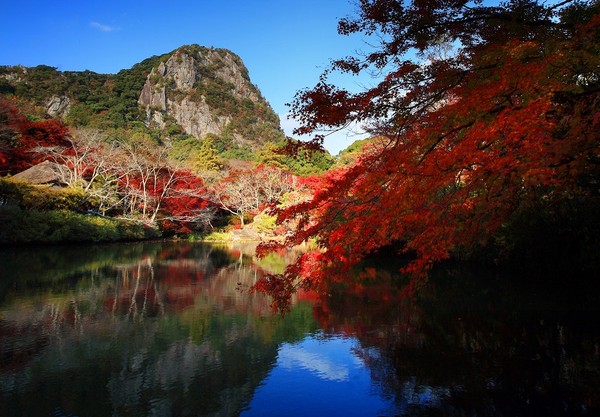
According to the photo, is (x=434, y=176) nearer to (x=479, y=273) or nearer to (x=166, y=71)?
(x=479, y=273)

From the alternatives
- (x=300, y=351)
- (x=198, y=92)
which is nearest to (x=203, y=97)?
(x=198, y=92)

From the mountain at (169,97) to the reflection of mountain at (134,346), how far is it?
43267mm

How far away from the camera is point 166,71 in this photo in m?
72.3

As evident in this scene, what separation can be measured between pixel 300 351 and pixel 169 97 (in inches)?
2704

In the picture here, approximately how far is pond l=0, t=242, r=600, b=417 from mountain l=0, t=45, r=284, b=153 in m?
44.5

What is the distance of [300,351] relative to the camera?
5.26 meters

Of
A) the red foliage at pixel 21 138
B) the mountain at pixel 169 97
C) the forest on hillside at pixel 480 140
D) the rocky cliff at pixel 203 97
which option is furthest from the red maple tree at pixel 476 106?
the rocky cliff at pixel 203 97

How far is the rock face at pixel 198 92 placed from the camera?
6500 centimetres

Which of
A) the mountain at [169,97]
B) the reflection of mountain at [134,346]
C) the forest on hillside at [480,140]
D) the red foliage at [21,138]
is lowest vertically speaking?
the reflection of mountain at [134,346]

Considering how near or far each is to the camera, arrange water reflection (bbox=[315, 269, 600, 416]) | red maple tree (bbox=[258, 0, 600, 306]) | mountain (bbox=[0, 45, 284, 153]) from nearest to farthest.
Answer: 1. water reflection (bbox=[315, 269, 600, 416])
2. red maple tree (bbox=[258, 0, 600, 306])
3. mountain (bbox=[0, 45, 284, 153])

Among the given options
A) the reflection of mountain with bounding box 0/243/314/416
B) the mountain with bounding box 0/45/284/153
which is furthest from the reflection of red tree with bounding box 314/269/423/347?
the mountain with bounding box 0/45/284/153

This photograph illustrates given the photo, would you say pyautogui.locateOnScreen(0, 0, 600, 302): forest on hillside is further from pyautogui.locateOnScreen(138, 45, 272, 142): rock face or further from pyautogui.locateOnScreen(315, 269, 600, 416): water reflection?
pyautogui.locateOnScreen(138, 45, 272, 142): rock face

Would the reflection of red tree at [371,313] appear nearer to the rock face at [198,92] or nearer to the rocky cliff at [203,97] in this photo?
the rocky cliff at [203,97]

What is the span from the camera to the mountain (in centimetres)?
5191
